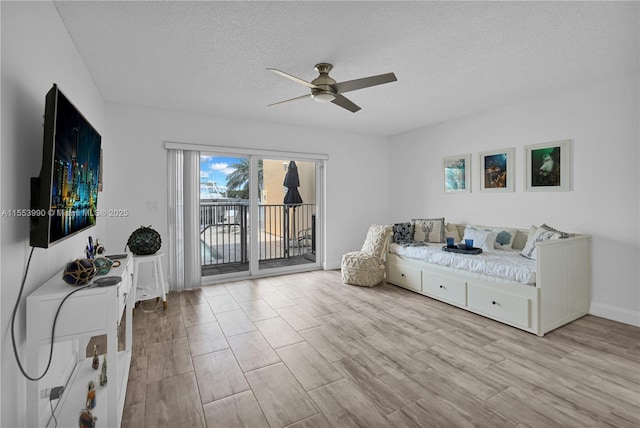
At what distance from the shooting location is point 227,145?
456cm

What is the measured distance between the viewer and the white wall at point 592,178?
10.1 ft

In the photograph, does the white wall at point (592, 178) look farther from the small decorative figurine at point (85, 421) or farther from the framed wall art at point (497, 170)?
the small decorative figurine at point (85, 421)

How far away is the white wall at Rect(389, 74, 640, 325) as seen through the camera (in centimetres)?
306

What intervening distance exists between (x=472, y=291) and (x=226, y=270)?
357 centimetres

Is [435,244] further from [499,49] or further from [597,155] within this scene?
[499,49]

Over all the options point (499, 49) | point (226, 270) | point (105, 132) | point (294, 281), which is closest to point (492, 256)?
point (499, 49)

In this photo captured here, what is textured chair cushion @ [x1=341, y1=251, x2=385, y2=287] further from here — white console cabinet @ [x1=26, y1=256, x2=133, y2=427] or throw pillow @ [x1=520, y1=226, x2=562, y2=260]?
white console cabinet @ [x1=26, y1=256, x2=133, y2=427]

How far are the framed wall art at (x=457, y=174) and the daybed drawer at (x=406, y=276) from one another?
151cm

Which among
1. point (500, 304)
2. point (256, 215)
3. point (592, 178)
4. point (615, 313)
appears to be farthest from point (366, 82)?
point (615, 313)

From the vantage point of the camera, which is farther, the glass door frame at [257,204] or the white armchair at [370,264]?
the glass door frame at [257,204]

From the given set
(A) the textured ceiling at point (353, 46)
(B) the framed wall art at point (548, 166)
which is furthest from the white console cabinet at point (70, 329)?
(B) the framed wall art at point (548, 166)

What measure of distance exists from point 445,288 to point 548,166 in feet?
6.18

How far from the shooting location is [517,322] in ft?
9.78

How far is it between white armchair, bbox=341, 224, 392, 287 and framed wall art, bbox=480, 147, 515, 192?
58.7 inches
